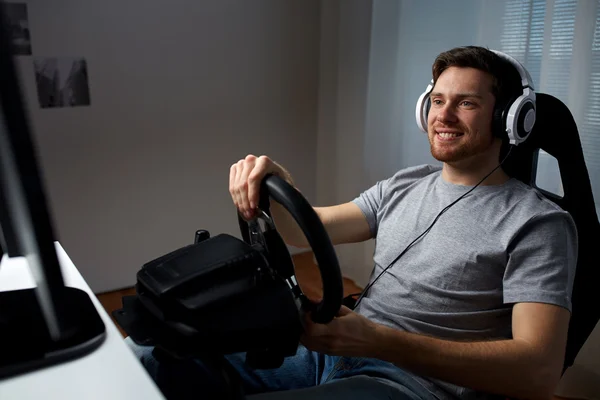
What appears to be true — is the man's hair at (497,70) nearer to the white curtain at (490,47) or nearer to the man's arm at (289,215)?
the man's arm at (289,215)

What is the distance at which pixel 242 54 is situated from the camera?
263cm

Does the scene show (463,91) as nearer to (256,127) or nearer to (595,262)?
(595,262)

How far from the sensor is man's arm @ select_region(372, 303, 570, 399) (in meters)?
0.94

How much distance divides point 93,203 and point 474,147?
1.82 metres

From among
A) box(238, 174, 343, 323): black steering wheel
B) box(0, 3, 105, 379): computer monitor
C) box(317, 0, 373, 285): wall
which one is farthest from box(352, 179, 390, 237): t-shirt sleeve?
box(317, 0, 373, 285): wall

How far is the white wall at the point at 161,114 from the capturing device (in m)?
2.31

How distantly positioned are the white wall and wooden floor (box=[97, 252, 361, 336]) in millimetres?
70

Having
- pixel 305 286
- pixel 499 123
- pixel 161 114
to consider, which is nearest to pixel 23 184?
pixel 499 123

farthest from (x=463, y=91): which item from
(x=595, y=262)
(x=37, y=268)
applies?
(x=37, y=268)

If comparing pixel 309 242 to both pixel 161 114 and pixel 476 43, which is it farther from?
pixel 161 114

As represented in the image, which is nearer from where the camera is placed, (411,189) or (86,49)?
(411,189)

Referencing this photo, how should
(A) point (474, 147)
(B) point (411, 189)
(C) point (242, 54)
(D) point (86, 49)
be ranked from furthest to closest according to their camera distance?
1. (C) point (242, 54)
2. (D) point (86, 49)
3. (B) point (411, 189)
4. (A) point (474, 147)

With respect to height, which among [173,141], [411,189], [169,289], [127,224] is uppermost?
[169,289]

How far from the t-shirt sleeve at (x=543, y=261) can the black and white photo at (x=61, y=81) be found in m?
1.91
